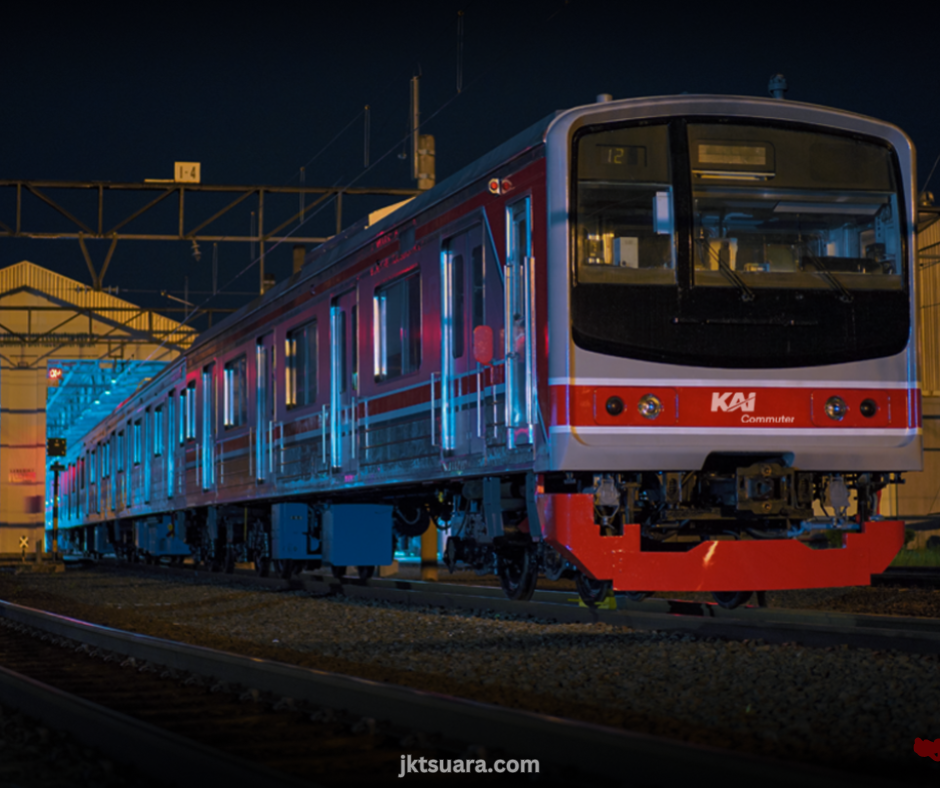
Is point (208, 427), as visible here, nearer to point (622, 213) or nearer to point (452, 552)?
point (452, 552)

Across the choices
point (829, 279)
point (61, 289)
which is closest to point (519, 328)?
point (829, 279)

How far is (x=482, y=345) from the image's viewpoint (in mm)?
8750

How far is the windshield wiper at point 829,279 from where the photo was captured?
834cm

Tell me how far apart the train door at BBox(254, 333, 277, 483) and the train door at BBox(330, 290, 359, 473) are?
2.26 meters

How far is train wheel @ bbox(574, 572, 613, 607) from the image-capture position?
29.8ft

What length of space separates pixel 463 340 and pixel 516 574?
2.27 m

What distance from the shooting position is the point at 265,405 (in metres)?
14.5

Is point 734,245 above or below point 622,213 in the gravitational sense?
below

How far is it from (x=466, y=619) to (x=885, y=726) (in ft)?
18.2

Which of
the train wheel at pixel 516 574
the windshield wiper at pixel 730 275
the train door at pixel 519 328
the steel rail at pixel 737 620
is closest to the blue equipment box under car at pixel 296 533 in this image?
the steel rail at pixel 737 620

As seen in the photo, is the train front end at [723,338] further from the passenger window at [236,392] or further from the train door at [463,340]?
the passenger window at [236,392]

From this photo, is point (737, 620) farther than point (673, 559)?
Yes

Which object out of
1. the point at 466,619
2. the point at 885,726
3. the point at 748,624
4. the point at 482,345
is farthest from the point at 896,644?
the point at 466,619

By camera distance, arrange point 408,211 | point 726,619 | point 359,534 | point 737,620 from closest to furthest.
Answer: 1. point 737,620
2. point 726,619
3. point 408,211
4. point 359,534
